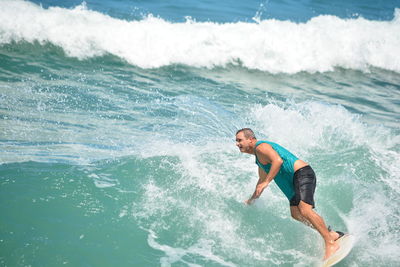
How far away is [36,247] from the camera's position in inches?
178

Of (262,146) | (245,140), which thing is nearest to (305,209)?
(262,146)

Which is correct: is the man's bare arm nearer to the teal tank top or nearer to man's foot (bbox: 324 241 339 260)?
the teal tank top

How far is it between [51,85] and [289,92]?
→ 6.58 metres

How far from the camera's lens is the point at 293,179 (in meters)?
5.08

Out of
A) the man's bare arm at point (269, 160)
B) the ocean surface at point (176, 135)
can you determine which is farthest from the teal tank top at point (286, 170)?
the ocean surface at point (176, 135)

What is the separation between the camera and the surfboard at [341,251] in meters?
4.55

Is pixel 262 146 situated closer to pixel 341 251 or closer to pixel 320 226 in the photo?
pixel 320 226

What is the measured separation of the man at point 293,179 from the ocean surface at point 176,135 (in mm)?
360

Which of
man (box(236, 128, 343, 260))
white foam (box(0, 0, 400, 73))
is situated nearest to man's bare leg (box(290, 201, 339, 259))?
man (box(236, 128, 343, 260))

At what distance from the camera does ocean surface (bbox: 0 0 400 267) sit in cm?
497

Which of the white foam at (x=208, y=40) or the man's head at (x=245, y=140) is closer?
the man's head at (x=245, y=140)

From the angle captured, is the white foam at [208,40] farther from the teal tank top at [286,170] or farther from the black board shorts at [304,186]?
the black board shorts at [304,186]

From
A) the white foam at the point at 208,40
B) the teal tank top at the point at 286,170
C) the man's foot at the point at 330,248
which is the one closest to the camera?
the man's foot at the point at 330,248

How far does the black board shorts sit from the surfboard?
0.53 m
